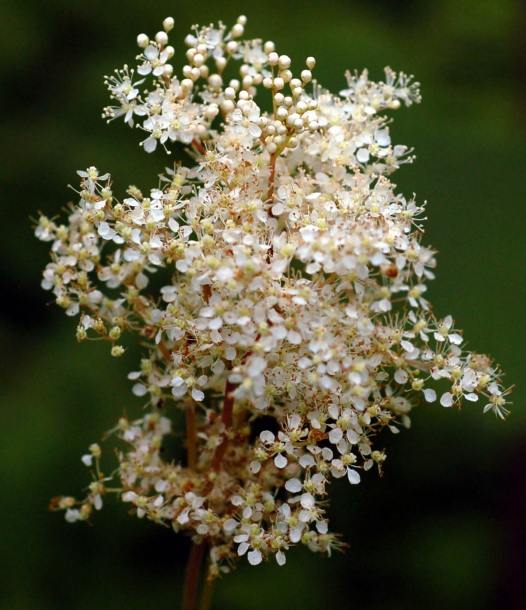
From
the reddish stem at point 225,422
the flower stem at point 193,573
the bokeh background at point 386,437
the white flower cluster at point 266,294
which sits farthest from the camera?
the bokeh background at point 386,437

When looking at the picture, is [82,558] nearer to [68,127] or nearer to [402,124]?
[68,127]

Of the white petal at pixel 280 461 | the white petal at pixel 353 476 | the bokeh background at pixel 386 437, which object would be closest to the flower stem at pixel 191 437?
the white petal at pixel 280 461

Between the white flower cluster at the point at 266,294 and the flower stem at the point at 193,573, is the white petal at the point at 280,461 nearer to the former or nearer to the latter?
the white flower cluster at the point at 266,294

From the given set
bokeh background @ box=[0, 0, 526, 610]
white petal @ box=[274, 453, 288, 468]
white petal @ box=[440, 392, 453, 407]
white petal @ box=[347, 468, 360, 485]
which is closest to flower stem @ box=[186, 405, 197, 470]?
white petal @ box=[274, 453, 288, 468]

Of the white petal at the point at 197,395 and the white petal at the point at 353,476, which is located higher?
the white petal at the point at 197,395

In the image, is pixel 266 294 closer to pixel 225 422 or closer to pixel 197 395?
pixel 197 395

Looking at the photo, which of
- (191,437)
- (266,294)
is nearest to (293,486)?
(191,437)

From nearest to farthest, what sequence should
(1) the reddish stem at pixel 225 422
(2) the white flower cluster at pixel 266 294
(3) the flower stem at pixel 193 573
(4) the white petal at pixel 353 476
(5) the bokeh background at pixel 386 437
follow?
(2) the white flower cluster at pixel 266 294
(4) the white petal at pixel 353 476
(1) the reddish stem at pixel 225 422
(3) the flower stem at pixel 193 573
(5) the bokeh background at pixel 386 437
